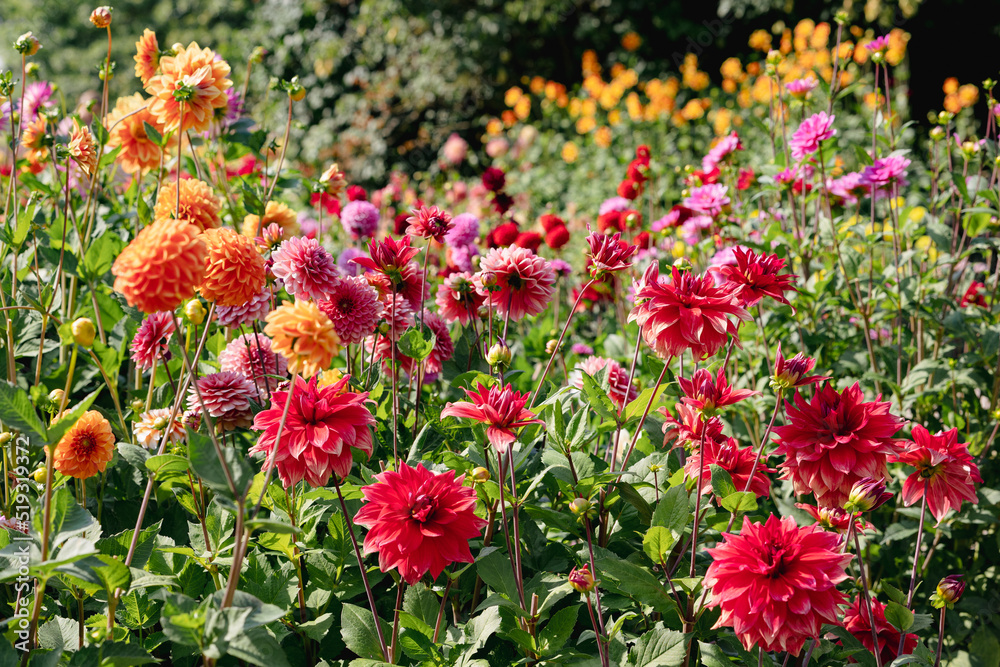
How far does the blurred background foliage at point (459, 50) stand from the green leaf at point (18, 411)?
6.71 metres

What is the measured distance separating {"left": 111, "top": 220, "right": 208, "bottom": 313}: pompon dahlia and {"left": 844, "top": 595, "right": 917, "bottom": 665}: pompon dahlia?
1.31 metres

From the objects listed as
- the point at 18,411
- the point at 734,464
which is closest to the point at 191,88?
the point at 18,411

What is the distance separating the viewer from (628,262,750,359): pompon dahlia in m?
1.15

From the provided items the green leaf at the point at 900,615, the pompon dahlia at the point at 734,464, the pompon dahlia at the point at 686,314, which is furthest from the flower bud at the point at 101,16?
the green leaf at the point at 900,615

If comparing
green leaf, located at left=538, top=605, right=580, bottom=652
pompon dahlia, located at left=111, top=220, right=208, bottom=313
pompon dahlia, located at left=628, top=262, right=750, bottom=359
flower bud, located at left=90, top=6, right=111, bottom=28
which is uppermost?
flower bud, located at left=90, top=6, right=111, bottom=28

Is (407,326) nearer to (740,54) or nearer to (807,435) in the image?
(807,435)

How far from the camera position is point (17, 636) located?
118 centimetres

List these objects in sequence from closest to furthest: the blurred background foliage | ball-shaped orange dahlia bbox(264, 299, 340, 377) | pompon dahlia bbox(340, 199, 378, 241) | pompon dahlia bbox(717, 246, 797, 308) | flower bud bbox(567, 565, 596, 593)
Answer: ball-shaped orange dahlia bbox(264, 299, 340, 377), flower bud bbox(567, 565, 596, 593), pompon dahlia bbox(717, 246, 797, 308), pompon dahlia bbox(340, 199, 378, 241), the blurred background foliage

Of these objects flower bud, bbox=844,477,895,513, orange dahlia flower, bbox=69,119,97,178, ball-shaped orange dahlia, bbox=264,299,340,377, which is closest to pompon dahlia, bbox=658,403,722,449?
flower bud, bbox=844,477,895,513

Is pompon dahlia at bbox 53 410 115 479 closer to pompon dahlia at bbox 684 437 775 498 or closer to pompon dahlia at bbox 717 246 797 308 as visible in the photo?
pompon dahlia at bbox 684 437 775 498

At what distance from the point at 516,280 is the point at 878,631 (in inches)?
39.0

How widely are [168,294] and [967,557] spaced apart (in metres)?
2.34

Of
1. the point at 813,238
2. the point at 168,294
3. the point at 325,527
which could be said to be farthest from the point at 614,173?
the point at 168,294

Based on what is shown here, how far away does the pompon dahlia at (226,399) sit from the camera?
1390 mm
